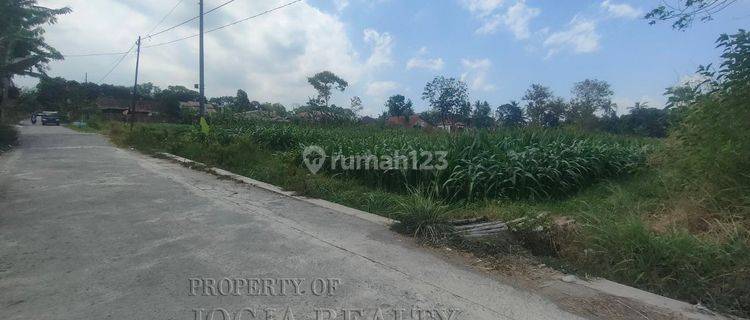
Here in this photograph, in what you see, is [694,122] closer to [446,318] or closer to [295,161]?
[446,318]

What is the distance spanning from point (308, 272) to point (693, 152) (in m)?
5.04

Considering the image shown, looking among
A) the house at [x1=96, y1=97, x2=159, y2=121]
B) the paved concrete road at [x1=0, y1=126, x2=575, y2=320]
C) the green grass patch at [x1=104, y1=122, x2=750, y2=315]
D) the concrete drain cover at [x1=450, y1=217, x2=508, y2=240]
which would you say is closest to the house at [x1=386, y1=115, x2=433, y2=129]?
the green grass patch at [x1=104, y1=122, x2=750, y2=315]

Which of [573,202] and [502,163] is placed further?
[502,163]

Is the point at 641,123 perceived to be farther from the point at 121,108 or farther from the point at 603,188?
the point at 121,108

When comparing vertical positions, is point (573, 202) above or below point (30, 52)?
below

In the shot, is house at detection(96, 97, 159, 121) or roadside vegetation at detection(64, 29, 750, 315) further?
house at detection(96, 97, 159, 121)

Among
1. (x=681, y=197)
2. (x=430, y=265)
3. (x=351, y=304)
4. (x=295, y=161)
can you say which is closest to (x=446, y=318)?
(x=351, y=304)

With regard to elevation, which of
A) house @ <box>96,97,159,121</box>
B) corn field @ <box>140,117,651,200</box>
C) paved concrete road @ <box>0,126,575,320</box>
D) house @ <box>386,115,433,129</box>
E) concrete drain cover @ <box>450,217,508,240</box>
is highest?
house @ <box>96,97,159,121</box>

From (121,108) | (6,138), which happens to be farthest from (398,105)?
(121,108)

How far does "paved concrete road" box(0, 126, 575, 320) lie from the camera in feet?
10.5

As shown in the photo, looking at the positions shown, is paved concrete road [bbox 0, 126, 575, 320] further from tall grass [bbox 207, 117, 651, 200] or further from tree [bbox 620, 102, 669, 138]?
tree [bbox 620, 102, 669, 138]

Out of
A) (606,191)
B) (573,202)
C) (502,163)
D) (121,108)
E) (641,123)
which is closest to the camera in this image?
(573,202)

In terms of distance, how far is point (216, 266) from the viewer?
3988mm

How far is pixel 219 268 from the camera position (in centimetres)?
394
